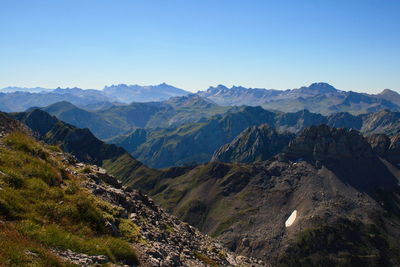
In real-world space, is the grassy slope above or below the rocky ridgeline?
above

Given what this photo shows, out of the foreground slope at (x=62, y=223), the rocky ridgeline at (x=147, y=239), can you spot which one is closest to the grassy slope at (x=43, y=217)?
the foreground slope at (x=62, y=223)

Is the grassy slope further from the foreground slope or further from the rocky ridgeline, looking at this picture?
the rocky ridgeline

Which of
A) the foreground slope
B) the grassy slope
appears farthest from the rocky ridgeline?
the grassy slope

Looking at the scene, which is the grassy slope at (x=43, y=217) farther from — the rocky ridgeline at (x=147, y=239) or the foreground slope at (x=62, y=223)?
the rocky ridgeline at (x=147, y=239)

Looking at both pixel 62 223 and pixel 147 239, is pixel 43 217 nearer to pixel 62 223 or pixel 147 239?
pixel 62 223

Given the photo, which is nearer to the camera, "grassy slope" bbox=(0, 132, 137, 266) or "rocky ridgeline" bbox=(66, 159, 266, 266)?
"grassy slope" bbox=(0, 132, 137, 266)

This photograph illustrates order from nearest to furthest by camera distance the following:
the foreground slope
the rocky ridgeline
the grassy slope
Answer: the grassy slope, the foreground slope, the rocky ridgeline

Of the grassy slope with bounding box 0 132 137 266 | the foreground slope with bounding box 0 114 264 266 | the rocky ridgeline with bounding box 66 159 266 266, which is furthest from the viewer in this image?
the rocky ridgeline with bounding box 66 159 266 266

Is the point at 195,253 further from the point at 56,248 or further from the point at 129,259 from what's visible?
the point at 56,248

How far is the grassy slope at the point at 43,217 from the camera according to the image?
1766 centimetres

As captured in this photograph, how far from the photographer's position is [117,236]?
81.5 ft

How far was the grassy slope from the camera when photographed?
17.7m

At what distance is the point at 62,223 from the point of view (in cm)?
2267

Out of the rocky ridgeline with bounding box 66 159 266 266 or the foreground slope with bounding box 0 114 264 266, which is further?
the rocky ridgeline with bounding box 66 159 266 266
